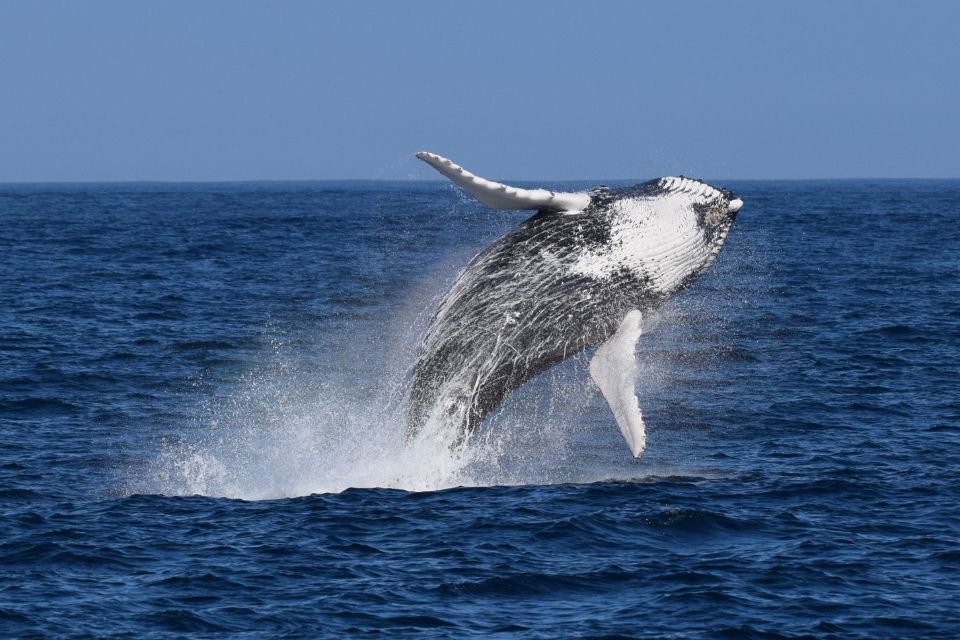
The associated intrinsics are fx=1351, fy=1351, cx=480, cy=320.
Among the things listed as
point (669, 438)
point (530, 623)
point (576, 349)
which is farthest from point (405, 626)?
point (669, 438)

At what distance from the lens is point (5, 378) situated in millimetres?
28641

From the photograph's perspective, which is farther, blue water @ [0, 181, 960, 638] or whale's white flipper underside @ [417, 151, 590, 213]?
whale's white flipper underside @ [417, 151, 590, 213]

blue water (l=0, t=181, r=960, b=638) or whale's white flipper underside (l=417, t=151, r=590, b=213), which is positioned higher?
whale's white flipper underside (l=417, t=151, r=590, b=213)

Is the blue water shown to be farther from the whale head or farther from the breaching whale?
the whale head

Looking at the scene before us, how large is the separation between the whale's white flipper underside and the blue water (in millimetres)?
3554

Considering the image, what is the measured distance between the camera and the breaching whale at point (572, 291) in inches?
677

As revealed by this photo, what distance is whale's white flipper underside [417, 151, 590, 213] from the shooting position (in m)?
15.3

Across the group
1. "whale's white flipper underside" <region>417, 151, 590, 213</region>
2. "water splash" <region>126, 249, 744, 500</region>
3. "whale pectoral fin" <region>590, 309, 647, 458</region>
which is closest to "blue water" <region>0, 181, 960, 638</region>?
"water splash" <region>126, 249, 744, 500</region>

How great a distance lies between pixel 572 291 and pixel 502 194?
208cm

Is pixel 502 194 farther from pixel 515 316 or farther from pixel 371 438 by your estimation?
pixel 371 438

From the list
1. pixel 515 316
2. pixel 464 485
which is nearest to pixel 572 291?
pixel 515 316

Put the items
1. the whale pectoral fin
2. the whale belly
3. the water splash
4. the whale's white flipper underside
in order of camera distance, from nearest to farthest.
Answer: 1. the whale's white flipper underside
2. the whale belly
3. the whale pectoral fin
4. the water splash

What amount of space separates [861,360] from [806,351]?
2197mm

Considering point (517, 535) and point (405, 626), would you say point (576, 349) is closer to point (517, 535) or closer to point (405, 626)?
point (517, 535)
